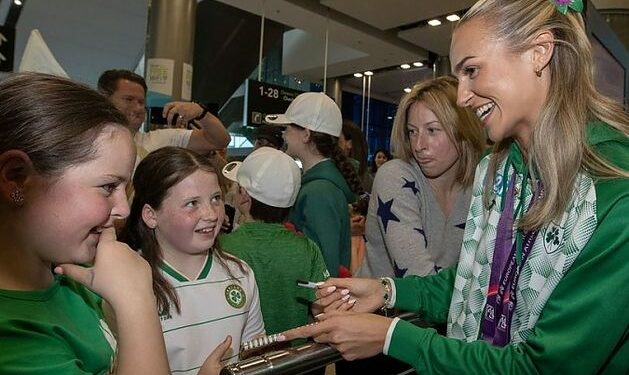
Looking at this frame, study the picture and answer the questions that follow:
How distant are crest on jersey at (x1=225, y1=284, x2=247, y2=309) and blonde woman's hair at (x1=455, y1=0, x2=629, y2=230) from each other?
0.91 metres

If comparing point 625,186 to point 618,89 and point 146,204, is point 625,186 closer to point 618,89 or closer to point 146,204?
point 146,204

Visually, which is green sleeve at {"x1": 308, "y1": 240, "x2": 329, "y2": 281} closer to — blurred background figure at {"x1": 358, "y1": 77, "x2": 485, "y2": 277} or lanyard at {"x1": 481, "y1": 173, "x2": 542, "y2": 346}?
blurred background figure at {"x1": 358, "y1": 77, "x2": 485, "y2": 277}

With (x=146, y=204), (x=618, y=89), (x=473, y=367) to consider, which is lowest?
(x=473, y=367)

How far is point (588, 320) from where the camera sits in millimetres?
970

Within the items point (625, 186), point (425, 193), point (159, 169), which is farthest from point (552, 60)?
point (159, 169)

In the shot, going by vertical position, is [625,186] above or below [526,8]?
below

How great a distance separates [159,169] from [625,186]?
4.49ft

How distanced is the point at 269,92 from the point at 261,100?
0.18 meters

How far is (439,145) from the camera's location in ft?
6.16

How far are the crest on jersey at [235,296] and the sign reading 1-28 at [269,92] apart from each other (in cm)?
471

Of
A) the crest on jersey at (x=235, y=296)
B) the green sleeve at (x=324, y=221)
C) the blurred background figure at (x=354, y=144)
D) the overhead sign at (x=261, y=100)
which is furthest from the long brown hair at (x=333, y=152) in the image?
the overhead sign at (x=261, y=100)

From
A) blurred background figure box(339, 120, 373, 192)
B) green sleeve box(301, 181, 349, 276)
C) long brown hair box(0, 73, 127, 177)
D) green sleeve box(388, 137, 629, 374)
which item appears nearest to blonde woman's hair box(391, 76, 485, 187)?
green sleeve box(301, 181, 349, 276)

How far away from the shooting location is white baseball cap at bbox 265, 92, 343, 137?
259 cm

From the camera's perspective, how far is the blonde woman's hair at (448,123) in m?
1.86
